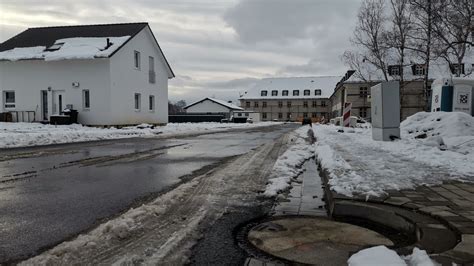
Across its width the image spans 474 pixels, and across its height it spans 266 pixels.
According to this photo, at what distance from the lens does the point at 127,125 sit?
102 feet

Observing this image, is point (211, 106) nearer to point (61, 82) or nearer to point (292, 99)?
point (292, 99)

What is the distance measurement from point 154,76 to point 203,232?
1297 inches

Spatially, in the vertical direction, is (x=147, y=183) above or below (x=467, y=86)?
below

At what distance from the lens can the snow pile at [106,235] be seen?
3455 mm

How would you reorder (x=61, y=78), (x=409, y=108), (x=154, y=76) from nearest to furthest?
(x=61, y=78) → (x=154, y=76) → (x=409, y=108)

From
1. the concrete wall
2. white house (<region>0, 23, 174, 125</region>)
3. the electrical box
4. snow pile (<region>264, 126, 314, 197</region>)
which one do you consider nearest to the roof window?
white house (<region>0, 23, 174, 125</region>)

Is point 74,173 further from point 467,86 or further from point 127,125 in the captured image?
point 127,125

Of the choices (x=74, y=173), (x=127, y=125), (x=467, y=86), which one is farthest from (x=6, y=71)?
(x=467, y=86)

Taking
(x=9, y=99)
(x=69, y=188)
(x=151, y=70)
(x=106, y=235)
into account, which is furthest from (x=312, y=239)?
(x=151, y=70)

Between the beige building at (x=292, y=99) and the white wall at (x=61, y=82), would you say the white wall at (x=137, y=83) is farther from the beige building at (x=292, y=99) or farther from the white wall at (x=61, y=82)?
the beige building at (x=292, y=99)

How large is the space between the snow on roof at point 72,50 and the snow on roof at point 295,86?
87.2 m

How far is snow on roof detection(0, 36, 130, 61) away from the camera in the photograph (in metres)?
28.6

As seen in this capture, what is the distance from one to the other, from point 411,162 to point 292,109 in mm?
107591

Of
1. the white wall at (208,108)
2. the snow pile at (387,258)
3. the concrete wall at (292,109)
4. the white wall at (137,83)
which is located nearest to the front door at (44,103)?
the white wall at (137,83)
